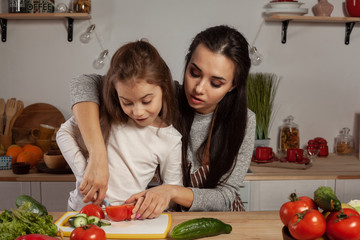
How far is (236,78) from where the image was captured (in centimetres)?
163

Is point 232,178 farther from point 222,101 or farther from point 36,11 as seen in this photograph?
point 36,11

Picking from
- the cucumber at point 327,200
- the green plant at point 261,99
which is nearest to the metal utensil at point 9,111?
the green plant at point 261,99

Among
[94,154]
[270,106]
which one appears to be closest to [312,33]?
[270,106]

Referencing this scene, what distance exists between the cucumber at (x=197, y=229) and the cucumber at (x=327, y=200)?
0.99 ft

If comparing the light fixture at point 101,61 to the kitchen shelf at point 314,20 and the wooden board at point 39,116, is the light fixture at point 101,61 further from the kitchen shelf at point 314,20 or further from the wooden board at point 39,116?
the kitchen shelf at point 314,20

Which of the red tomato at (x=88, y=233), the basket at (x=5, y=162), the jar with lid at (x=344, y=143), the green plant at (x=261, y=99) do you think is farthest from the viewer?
the jar with lid at (x=344, y=143)

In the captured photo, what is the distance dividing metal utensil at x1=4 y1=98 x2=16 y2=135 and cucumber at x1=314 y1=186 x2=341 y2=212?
2315mm

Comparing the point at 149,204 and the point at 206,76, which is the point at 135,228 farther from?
the point at 206,76

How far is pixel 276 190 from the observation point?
2.54 m

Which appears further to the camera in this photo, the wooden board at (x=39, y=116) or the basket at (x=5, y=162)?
the wooden board at (x=39, y=116)

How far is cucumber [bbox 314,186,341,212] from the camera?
98 cm

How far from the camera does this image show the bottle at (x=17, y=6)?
2.79m

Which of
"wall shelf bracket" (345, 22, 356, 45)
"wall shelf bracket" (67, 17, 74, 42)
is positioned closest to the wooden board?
"wall shelf bracket" (67, 17, 74, 42)

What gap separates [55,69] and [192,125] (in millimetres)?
1532
